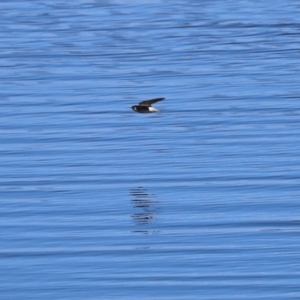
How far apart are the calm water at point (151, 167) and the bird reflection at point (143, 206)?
0.03 meters

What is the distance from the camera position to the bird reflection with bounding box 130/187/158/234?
14.9 metres

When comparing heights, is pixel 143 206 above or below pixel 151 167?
below

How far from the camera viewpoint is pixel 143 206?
50.4ft

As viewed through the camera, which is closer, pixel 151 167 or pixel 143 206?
pixel 143 206

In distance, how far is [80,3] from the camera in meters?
41.6

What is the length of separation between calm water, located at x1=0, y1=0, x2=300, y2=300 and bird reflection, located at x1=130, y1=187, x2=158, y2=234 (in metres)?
0.03

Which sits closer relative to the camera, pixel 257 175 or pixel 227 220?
pixel 227 220

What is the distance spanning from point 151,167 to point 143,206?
2331 mm

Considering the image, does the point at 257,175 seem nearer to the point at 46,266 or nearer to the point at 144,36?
the point at 46,266

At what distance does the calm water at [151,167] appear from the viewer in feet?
42.1

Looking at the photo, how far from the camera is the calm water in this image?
42.1ft

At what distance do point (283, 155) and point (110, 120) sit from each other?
13.2ft

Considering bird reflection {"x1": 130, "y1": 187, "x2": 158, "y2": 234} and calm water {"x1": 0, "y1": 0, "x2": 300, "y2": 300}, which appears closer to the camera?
calm water {"x1": 0, "y1": 0, "x2": 300, "y2": 300}

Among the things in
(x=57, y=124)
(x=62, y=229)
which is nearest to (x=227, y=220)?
(x=62, y=229)
